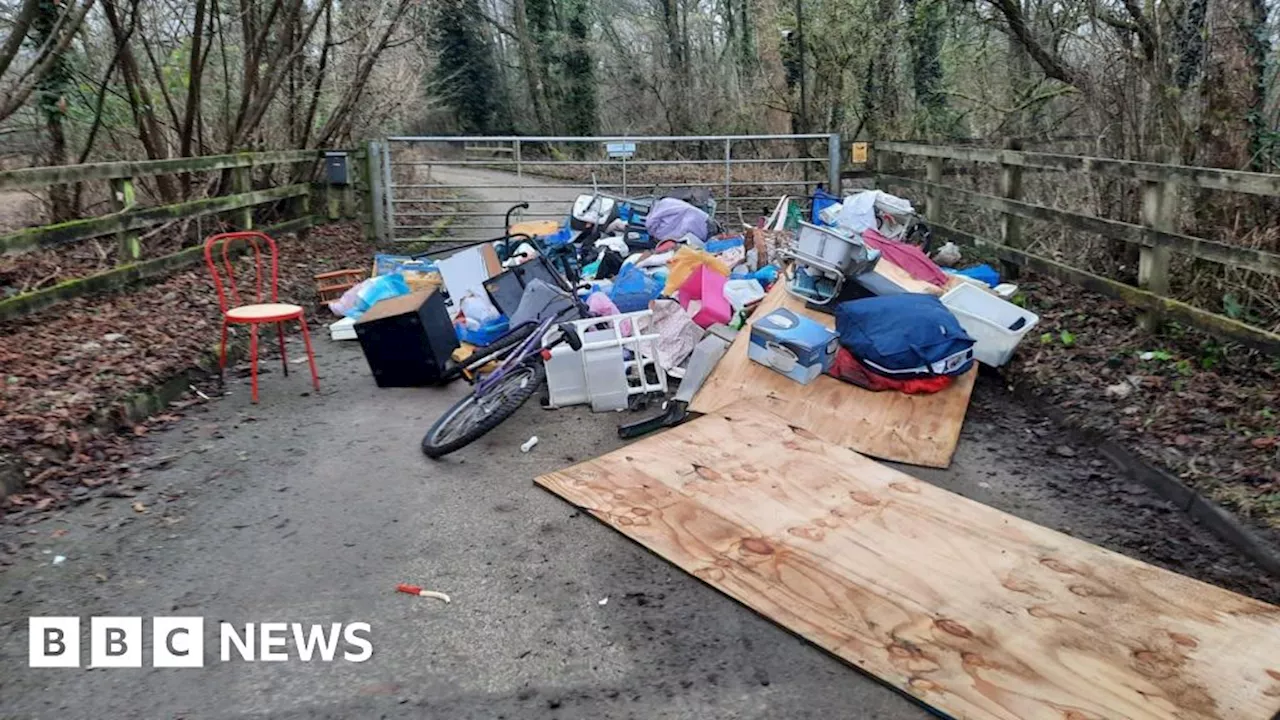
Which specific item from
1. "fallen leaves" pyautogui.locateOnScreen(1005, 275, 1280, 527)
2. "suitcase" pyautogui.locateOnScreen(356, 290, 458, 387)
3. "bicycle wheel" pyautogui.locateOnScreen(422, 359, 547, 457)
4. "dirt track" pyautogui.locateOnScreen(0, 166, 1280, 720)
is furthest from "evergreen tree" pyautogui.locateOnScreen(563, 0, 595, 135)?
"dirt track" pyautogui.locateOnScreen(0, 166, 1280, 720)

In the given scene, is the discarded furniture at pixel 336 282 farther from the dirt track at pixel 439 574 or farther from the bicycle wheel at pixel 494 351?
the dirt track at pixel 439 574

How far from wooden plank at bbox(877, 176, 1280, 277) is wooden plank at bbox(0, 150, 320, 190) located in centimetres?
718

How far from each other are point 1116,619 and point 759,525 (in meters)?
1.45

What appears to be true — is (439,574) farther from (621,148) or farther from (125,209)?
(621,148)

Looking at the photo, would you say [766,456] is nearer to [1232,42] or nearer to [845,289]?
[845,289]

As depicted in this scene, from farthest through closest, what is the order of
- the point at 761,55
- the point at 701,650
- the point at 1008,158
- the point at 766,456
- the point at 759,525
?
the point at 761,55, the point at 1008,158, the point at 766,456, the point at 759,525, the point at 701,650

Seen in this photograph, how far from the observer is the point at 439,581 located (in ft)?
11.8

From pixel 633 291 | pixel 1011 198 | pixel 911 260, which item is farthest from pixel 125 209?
pixel 1011 198

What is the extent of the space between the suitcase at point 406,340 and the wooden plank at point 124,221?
2.20 metres

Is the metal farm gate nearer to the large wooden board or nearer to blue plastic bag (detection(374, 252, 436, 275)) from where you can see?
blue plastic bag (detection(374, 252, 436, 275))

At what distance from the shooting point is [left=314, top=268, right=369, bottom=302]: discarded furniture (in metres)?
8.48

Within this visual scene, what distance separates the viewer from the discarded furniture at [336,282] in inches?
334

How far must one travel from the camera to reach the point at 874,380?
5625 mm

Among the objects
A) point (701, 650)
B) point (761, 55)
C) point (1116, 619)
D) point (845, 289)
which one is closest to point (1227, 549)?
point (1116, 619)
